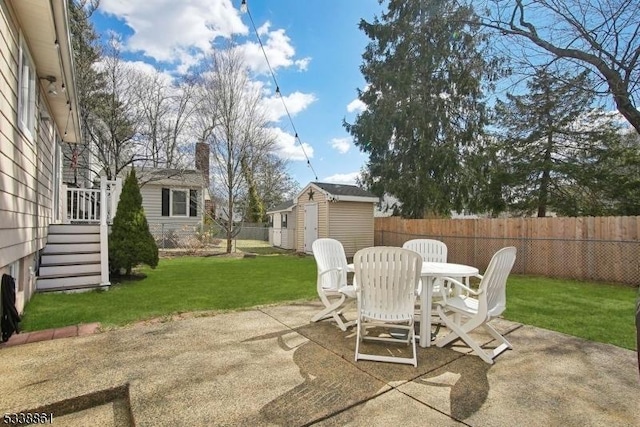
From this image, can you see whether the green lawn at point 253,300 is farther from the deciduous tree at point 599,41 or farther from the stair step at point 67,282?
the deciduous tree at point 599,41

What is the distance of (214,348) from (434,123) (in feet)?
47.6

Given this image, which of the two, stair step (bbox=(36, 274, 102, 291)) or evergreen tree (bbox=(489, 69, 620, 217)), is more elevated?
evergreen tree (bbox=(489, 69, 620, 217))

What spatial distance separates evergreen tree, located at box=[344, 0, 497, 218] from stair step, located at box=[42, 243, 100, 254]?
12.2 metres

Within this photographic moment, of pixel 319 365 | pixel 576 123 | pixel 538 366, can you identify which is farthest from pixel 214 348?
pixel 576 123

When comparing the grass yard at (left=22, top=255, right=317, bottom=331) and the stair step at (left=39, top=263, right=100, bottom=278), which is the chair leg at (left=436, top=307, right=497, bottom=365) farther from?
the stair step at (left=39, top=263, right=100, bottom=278)

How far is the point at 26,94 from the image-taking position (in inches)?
178

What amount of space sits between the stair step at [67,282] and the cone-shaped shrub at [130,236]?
84 cm

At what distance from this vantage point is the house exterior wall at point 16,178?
11.0 feet

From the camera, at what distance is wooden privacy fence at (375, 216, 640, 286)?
25.3ft

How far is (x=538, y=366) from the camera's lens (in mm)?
2992

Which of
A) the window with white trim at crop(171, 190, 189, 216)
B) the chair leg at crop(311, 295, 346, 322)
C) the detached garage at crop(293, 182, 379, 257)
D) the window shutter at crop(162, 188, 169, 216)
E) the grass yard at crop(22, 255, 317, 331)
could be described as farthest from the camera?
the window with white trim at crop(171, 190, 189, 216)

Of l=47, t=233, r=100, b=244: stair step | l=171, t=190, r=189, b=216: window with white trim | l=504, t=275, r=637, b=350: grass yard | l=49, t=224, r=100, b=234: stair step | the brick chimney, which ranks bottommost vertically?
l=504, t=275, r=637, b=350: grass yard

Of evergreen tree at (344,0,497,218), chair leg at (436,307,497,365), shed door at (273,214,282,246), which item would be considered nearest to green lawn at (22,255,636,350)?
chair leg at (436,307,497,365)

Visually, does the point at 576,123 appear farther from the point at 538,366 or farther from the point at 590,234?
the point at 538,366
